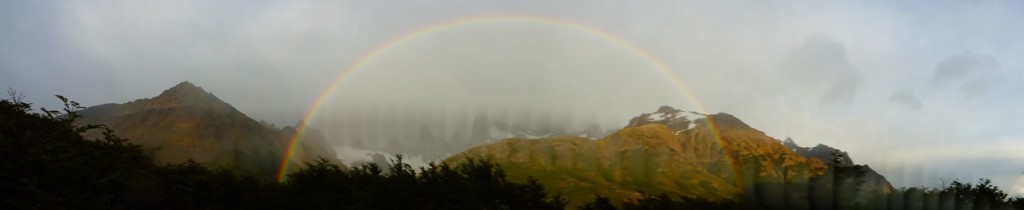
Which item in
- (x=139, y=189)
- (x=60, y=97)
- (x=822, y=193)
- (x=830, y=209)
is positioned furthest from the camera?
(x=822, y=193)

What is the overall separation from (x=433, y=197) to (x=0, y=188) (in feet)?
49.9


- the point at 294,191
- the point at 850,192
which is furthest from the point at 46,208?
the point at 850,192

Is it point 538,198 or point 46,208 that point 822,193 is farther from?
point 46,208

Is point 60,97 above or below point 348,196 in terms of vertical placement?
above

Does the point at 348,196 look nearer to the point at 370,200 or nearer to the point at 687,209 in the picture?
the point at 370,200

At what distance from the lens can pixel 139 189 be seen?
2902 cm

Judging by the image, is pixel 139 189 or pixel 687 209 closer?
pixel 687 209

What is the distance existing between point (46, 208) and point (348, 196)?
1188 cm

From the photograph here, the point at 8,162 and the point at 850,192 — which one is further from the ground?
the point at 850,192

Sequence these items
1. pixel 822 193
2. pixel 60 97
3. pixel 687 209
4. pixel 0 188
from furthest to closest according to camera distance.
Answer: pixel 822 193 < pixel 60 97 < pixel 687 209 < pixel 0 188

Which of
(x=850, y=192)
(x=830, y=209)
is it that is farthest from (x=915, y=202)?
(x=830, y=209)

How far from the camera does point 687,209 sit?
2541cm

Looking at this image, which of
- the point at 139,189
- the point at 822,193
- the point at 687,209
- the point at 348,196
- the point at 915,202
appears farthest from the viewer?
the point at 915,202

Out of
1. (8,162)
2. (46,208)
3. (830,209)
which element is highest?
(830,209)
